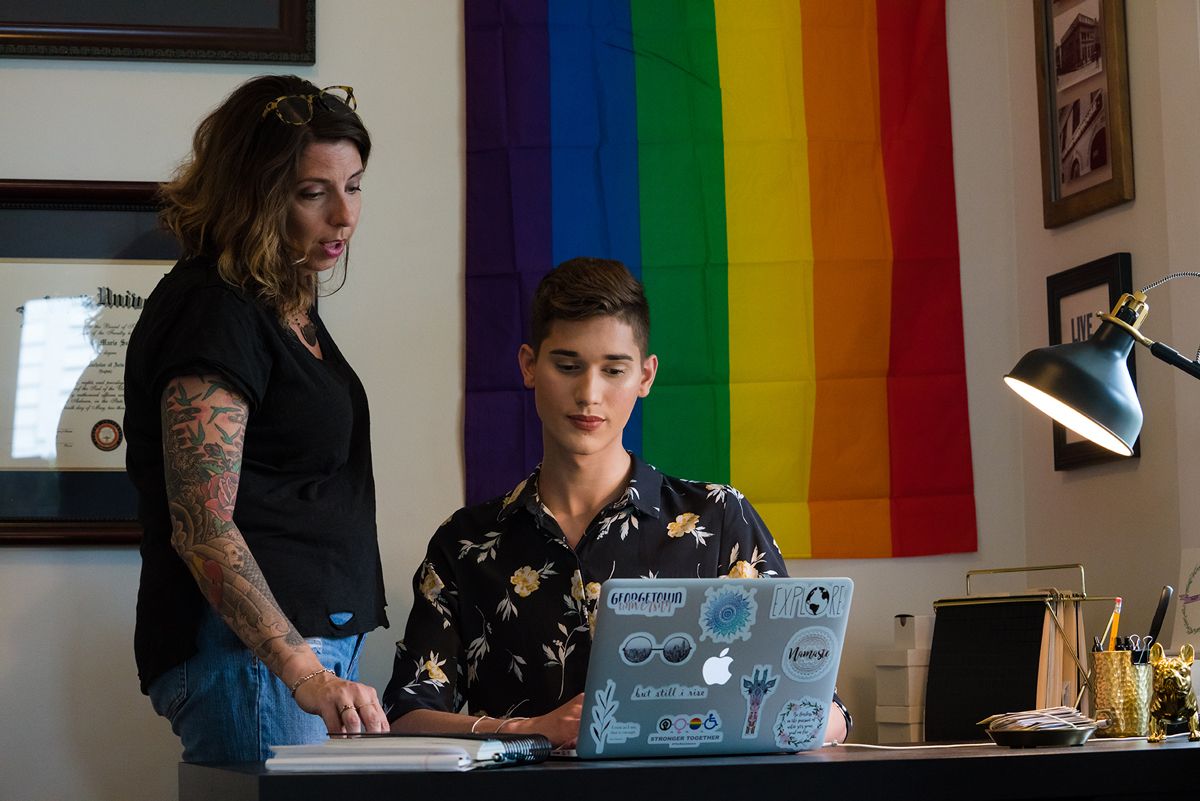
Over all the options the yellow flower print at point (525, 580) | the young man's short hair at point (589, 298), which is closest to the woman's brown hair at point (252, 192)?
the young man's short hair at point (589, 298)

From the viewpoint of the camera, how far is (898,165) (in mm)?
2432

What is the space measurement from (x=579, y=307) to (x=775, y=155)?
0.91 metres

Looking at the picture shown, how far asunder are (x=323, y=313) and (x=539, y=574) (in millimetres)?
878

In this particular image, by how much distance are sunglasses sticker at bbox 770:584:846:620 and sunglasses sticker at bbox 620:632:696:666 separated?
0.27ft

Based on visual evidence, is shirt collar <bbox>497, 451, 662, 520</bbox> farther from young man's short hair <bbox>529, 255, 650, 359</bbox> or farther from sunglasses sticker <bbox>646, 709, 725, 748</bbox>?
sunglasses sticker <bbox>646, 709, 725, 748</bbox>

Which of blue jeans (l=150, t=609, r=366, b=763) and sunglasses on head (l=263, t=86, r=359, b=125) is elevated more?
sunglasses on head (l=263, t=86, r=359, b=125)

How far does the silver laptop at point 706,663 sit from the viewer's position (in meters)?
0.98

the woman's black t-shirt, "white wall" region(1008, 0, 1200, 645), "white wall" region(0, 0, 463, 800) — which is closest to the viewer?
the woman's black t-shirt

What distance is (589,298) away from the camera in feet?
5.47

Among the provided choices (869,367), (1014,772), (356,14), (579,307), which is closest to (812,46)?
(869,367)

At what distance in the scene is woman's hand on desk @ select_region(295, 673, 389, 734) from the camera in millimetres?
1149

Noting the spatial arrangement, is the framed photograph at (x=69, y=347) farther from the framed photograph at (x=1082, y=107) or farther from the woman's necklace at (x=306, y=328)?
the framed photograph at (x=1082, y=107)

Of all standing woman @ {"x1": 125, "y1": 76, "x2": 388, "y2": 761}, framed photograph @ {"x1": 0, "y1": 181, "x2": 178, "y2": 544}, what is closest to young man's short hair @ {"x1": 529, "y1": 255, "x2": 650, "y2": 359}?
standing woman @ {"x1": 125, "y1": 76, "x2": 388, "y2": 761}

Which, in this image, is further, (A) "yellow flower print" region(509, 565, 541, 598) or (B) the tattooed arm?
(A) "yellow flower print" region(509, 565, 541, 598)
